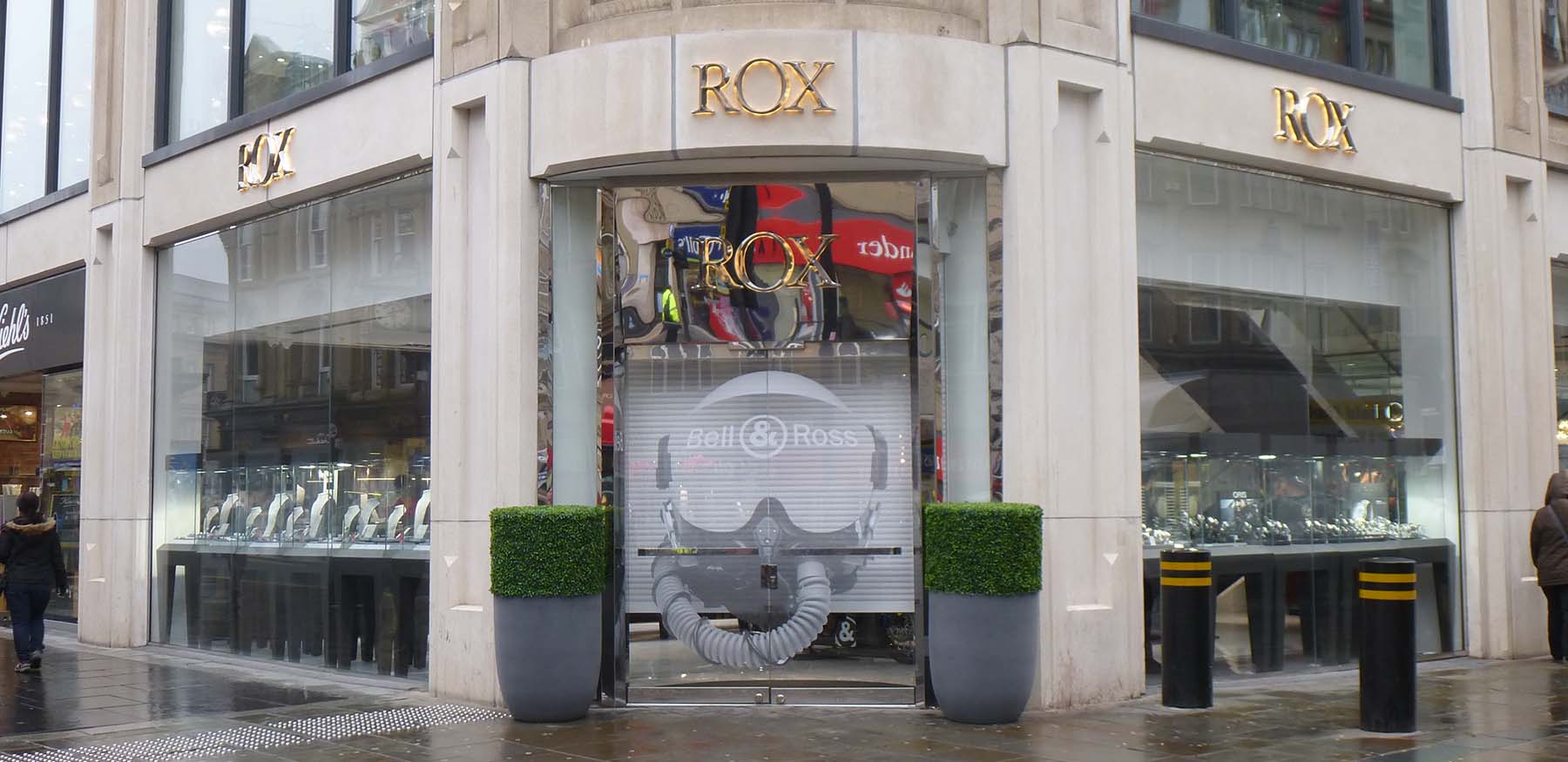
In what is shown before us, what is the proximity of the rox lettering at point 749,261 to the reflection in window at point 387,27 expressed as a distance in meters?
3.67

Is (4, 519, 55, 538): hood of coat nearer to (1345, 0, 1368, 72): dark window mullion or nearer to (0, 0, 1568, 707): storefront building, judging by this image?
(0, 0, 1568, 707): storefront building

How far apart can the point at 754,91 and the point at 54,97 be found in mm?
12501

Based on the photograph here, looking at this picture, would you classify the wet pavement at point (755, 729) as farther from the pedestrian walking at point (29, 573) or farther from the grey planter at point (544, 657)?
the pedestrian walking at point (29, 573)

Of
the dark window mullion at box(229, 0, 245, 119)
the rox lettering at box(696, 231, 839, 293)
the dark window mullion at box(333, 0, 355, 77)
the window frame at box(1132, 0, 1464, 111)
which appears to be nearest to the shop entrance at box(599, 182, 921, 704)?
the rox lettering at box(696, 231, 839, 293)

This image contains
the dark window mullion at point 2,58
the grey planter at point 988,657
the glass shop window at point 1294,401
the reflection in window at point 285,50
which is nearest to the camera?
the grey planter at point 988,657

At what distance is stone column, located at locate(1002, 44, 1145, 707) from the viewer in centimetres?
1106

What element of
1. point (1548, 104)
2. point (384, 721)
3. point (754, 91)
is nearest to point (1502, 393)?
point (1548, 104)

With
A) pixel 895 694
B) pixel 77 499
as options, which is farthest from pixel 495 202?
pixel 77 499

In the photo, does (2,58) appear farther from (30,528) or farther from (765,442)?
(765,442)

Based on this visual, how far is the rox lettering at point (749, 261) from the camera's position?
11133 mm

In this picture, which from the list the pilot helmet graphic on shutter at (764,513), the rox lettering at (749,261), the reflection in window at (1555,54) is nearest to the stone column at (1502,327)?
the reflection in window at (1555,54)

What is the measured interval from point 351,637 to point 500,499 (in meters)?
3.00

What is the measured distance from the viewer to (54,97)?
19062mm

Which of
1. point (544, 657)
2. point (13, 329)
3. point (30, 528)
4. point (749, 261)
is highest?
point (13, 329)
